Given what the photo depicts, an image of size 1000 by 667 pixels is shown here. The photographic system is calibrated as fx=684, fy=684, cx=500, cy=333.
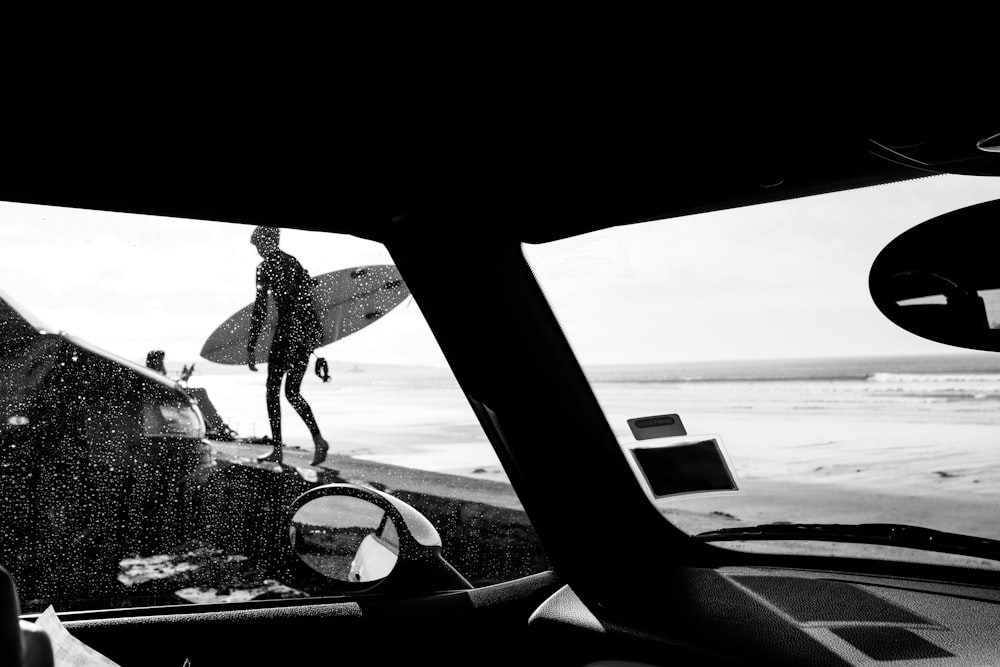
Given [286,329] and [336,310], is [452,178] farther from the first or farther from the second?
[286,329]

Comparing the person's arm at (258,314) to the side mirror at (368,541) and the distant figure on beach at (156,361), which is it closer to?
the distant figure on beach at (156,361)

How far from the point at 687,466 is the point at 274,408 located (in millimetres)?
1813

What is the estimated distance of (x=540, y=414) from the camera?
2.93m

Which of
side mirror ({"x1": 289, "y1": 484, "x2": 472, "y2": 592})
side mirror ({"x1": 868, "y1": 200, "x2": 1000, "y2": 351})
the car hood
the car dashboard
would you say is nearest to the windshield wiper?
the car dashboard

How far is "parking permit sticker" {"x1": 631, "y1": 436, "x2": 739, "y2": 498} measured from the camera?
120 inches

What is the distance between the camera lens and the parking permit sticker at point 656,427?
3.05m

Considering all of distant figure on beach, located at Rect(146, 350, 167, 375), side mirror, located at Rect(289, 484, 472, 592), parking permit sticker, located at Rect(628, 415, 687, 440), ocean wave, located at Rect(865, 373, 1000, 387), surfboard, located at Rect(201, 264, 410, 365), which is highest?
surfboard, located at Rect(201, 264, 410, 365)

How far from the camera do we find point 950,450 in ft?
73.1

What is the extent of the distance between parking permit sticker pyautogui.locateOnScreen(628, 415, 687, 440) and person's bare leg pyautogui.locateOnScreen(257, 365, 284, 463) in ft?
4.99

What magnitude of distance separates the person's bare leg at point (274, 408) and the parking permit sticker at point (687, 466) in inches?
60.8

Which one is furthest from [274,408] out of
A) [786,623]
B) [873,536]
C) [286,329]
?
[873,536]

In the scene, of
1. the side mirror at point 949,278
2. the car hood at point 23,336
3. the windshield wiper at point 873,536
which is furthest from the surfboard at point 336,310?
the side mirror at point 949,278

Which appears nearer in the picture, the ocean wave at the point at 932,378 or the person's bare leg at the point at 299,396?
the person's bare leg at the point at 299,396

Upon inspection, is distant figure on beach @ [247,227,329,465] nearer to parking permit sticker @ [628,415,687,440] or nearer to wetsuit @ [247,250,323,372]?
wetsuit @ [247,250,323,372]
